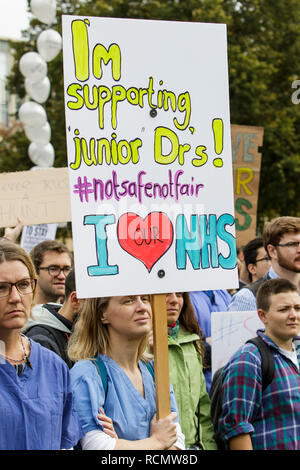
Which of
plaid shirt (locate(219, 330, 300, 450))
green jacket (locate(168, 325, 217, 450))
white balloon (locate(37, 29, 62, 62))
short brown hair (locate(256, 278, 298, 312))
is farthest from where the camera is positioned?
white balloon (locate(37, 29, 62, 62))

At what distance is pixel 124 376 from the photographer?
3344mm

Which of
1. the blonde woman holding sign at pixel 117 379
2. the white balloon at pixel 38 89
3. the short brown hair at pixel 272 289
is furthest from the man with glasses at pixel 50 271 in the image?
the white balloon at pixel 38 89

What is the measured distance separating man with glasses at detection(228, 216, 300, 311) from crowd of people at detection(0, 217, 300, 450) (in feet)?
0.07

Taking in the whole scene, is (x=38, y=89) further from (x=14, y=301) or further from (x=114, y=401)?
(x=14, y=301)

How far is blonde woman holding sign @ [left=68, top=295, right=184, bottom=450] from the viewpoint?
3.18 m

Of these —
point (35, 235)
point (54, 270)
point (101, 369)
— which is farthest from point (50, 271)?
point (35, 235)

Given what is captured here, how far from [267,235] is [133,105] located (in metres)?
1.98

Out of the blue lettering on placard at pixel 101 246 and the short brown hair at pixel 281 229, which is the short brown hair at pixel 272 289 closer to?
the short brown hair at pixel 281 229

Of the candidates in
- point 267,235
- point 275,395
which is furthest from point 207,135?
point 267,235

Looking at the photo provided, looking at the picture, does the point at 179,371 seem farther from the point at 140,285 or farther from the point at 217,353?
the point at 140,285

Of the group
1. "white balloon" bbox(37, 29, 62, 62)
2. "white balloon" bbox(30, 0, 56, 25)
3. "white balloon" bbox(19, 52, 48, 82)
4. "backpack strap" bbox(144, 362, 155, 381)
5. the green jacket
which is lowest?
the green jacket

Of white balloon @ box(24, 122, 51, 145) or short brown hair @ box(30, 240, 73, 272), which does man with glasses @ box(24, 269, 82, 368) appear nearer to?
short brown hair @ box(30, 240, 73, 272)

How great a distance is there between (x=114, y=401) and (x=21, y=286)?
0.61 meters

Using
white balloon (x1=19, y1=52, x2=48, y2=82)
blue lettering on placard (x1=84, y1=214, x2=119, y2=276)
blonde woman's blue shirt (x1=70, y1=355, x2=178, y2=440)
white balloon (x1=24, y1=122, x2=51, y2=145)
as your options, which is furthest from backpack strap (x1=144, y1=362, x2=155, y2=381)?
white balloon (x1=24, y1=122, x2=51, y2=145)
